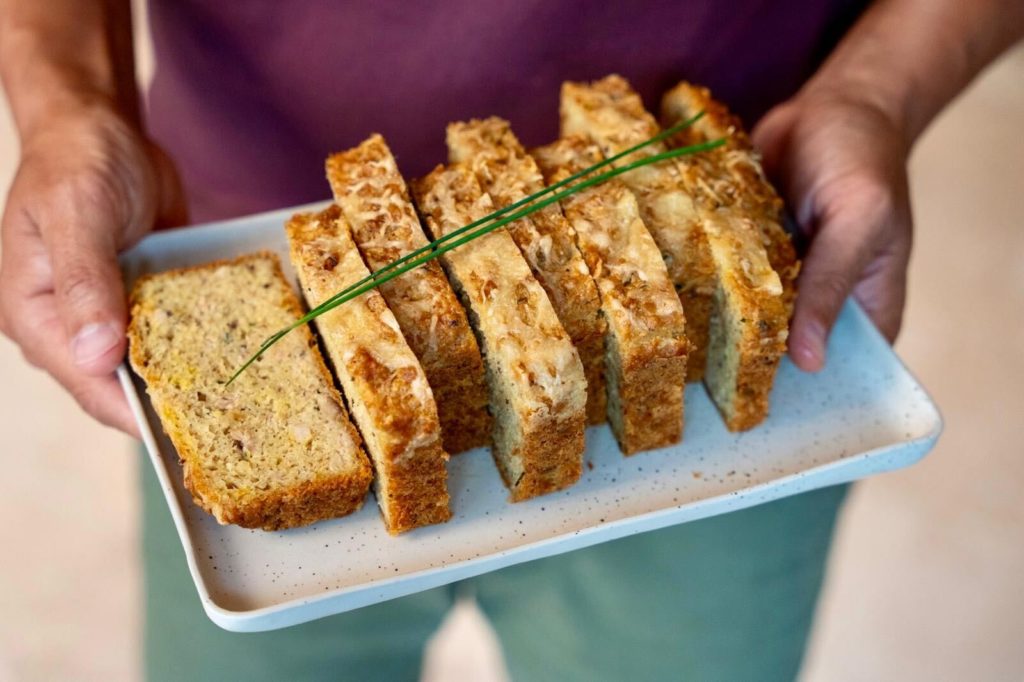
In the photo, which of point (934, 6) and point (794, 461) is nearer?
point (794, 461)

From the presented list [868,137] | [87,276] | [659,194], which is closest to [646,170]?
[659,194]

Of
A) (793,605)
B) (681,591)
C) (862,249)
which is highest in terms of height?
(862,249)

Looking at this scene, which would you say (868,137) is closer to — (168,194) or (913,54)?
(913,54)

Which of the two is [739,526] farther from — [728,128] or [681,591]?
[728,128]

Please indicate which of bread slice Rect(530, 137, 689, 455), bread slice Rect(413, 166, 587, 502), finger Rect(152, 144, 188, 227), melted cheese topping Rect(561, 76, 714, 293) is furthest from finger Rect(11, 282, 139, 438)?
melted cheese topping Rect(561, 76, 714, 293)

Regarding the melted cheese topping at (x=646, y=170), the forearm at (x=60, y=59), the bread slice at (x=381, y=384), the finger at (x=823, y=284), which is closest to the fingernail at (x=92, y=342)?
the bread slice at (x=381, y=384)

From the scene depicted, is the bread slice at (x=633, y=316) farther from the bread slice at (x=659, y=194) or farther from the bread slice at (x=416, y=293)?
the bread slice at (x=416, y=293)

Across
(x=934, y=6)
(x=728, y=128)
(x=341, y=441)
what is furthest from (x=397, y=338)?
(x=934, y=6)
